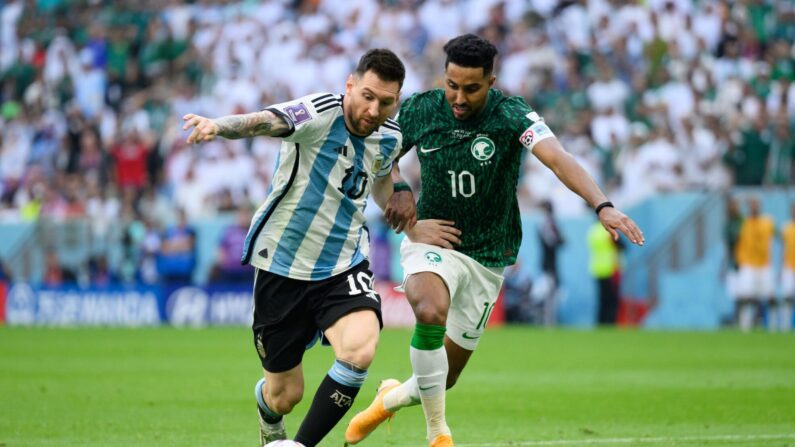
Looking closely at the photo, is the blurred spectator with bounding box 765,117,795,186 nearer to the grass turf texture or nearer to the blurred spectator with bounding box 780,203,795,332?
the blurred spectator with bounding box 780,203,795,332

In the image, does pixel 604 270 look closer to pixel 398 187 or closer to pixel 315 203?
pixel 398 187

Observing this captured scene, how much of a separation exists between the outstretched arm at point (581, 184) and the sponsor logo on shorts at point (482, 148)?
45 centimetres

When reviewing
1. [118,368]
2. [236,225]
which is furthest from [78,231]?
[118,368]

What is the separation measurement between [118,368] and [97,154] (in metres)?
13.1

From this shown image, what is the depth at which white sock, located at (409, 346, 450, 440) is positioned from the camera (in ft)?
26.6

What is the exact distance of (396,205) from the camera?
27.6 ft

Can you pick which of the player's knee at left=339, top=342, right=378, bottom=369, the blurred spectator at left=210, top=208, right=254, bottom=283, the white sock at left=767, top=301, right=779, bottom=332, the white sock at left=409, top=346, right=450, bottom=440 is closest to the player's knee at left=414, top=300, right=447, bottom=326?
the white sock at left=409, top=346, right=450, bottom=440

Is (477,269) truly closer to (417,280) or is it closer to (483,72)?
(417,280)

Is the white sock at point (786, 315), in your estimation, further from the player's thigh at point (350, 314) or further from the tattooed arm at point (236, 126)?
the tattooed arm at point (236, 126)

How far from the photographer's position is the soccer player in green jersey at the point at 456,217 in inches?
320

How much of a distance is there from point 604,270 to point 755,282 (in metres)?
2.72

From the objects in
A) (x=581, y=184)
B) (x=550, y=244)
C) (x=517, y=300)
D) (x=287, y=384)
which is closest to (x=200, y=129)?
(x=287, y=384)

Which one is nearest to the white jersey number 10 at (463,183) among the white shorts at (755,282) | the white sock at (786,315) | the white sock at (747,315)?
the white shorts at (755,282)

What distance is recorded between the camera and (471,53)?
804cm
